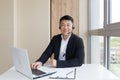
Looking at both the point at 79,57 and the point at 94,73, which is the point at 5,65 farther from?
the point at 94,73

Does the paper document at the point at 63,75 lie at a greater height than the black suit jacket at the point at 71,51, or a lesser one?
lesser

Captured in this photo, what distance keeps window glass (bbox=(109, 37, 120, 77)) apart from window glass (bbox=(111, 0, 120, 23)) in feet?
0.78

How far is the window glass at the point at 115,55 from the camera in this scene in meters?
2.32

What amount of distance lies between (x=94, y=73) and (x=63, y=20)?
0.84 meters

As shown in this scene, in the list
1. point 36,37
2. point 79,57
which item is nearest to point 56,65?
point 79,57

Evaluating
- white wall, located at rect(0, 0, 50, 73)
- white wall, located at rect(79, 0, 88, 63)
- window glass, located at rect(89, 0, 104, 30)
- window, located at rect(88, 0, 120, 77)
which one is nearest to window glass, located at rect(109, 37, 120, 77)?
window, located at rect(88, 0, 120, 77)

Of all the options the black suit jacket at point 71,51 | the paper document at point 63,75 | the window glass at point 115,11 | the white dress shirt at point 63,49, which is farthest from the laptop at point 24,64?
the window glass at point 115,11

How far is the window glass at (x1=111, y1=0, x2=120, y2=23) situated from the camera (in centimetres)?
238

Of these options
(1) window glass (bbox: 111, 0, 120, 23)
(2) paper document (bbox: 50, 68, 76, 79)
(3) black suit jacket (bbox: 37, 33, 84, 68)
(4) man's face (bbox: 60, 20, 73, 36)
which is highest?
(1) window glass (bbox: 111, 0, 120, 23)

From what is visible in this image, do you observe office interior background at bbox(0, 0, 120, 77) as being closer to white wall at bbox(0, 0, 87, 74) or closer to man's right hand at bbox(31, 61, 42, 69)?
white wall at bbox(0, 0, 87, 74)

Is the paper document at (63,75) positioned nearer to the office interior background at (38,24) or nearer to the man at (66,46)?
the man at (66,46)

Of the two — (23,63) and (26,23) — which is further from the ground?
(26,23)

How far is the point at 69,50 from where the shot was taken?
2.46 meters

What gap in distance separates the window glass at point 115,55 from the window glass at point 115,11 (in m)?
0.24
